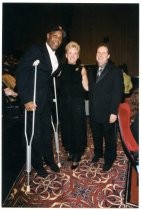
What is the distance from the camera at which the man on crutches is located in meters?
3.12

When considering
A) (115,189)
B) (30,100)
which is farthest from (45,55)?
(115,189)

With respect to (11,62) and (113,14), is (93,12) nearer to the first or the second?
(113,14)

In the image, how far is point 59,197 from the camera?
2971mm

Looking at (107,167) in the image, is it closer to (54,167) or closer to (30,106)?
(54,167)

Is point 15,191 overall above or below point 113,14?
below

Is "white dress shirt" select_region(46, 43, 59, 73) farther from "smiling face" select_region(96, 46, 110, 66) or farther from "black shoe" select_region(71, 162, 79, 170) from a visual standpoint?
"black shoe" select_region(71, 162, 79, 170)

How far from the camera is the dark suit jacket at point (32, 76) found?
3.12m

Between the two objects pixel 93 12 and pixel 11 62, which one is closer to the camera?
pixel 11 62

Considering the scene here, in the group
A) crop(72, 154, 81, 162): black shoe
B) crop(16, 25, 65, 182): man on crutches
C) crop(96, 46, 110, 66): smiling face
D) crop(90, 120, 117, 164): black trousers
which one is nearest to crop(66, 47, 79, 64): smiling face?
crop(16, 25, 65, 182): man on crutches

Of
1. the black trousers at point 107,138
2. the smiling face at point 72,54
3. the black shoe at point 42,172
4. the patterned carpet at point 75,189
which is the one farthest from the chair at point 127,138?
the black shoe at point 42,172

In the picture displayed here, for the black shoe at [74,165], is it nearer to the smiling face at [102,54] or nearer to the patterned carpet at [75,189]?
the patterned carpet at [75,189]

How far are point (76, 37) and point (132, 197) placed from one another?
7933 millimetres

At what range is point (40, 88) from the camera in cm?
323

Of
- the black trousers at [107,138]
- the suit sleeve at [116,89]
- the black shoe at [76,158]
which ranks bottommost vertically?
the black shoe at [76,158]
